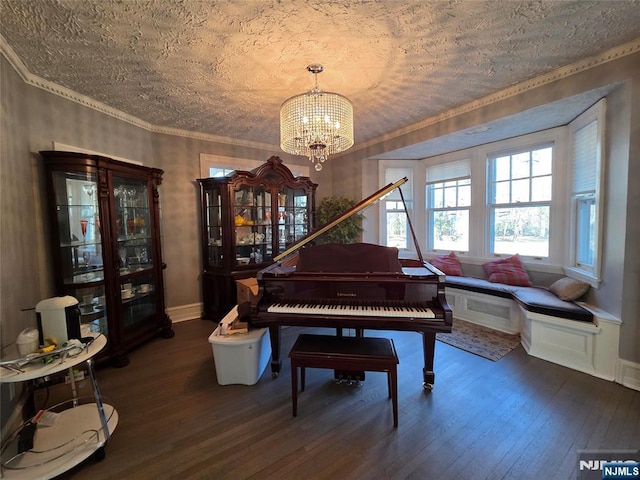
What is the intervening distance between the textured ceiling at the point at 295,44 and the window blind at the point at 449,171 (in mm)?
1365

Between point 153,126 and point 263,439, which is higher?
point 153,126

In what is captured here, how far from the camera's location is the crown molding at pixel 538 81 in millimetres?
2059

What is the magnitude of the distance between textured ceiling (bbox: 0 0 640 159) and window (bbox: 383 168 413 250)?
5.85 feet

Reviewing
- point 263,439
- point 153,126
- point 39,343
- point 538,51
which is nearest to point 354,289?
point 263,439

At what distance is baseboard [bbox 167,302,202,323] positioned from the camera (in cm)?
372

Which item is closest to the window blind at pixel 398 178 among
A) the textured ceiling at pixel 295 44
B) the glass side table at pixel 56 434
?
the textured ceiling at pixel 295 44

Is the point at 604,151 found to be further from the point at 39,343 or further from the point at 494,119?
the point at 39,343

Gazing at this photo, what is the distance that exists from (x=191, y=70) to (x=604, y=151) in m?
3.81

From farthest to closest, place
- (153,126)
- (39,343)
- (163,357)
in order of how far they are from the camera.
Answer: (153,126) < (163,357) < (39,343)

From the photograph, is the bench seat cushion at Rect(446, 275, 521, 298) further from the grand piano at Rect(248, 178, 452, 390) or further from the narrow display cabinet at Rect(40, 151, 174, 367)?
the narrow display cabinet at Rect(40, 151, 174, 367)

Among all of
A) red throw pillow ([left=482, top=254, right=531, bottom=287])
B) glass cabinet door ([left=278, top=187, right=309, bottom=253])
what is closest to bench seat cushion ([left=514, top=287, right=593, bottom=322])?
red throw pillow ([left=482, top=254, right=531, bottom=287])

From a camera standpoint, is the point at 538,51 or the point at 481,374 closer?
the point at 538,51

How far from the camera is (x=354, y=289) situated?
2.07m

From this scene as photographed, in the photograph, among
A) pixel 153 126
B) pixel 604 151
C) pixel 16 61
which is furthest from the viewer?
pixel 153 126
